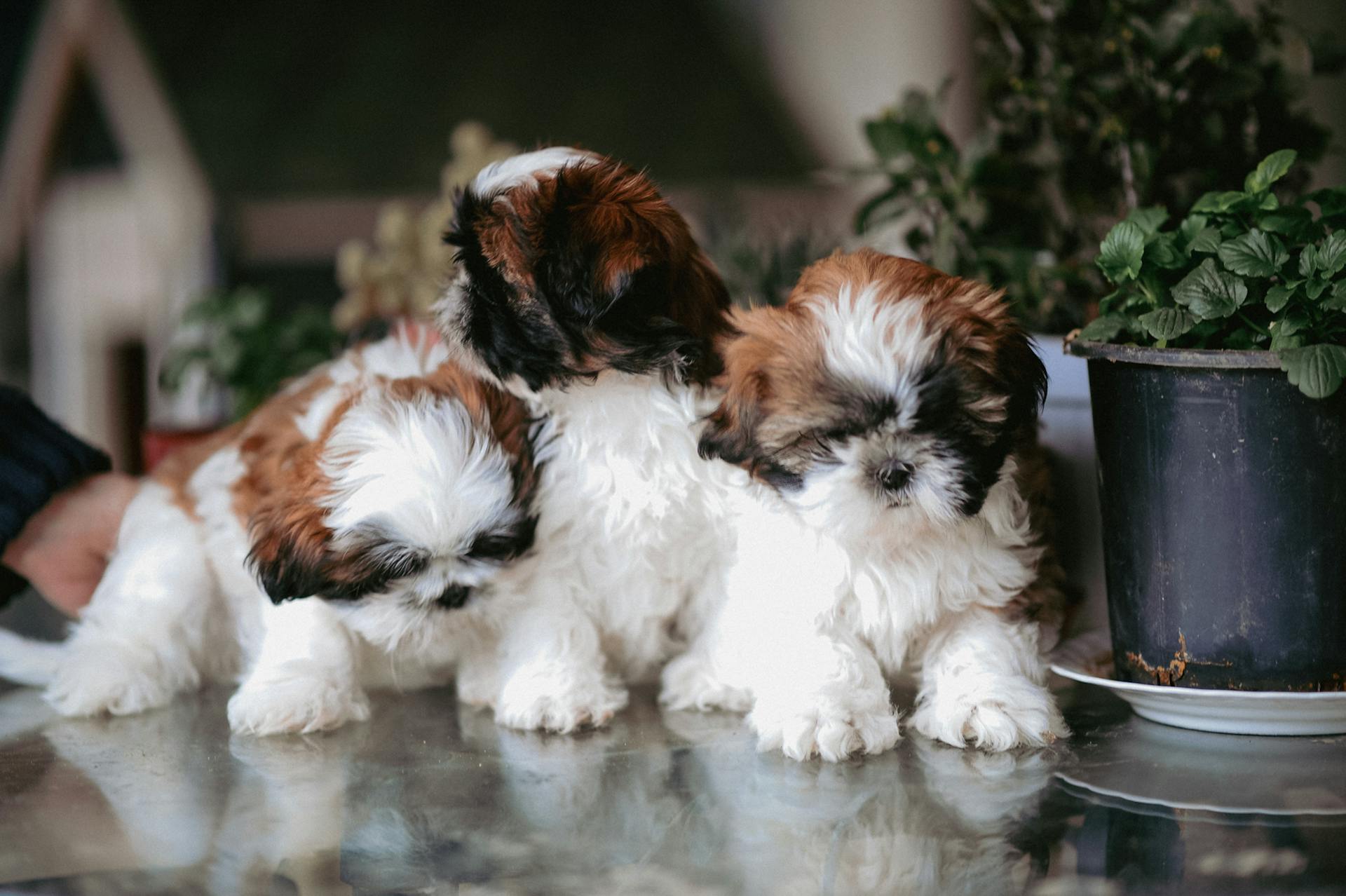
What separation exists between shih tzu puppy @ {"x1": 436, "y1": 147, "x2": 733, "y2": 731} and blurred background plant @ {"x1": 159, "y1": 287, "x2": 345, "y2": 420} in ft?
5.82

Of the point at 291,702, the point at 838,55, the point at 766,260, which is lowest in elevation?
the point at 291,702

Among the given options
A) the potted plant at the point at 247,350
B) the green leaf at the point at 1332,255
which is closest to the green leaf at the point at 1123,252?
the green leaf at the point at 1332,255

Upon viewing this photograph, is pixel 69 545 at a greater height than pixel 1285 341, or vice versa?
pixel 1285 341

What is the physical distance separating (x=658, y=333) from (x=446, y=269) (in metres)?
0.33

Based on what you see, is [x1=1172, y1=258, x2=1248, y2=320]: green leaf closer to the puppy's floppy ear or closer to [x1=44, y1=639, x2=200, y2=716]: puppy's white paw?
the puppy's floppy ear

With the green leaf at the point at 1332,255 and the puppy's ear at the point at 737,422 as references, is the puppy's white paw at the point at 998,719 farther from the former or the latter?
the green leaf at the point at 1332,255

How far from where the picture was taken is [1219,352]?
151 cm

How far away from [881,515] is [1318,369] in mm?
546

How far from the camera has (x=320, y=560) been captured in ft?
5.39

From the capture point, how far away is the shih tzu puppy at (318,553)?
64.3 inches

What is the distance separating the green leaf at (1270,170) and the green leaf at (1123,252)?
16 centimetres

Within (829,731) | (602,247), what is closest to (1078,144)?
(602,247)

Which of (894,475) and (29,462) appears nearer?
(894,475)

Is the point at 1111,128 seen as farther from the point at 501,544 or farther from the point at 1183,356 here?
the point at 501,544
